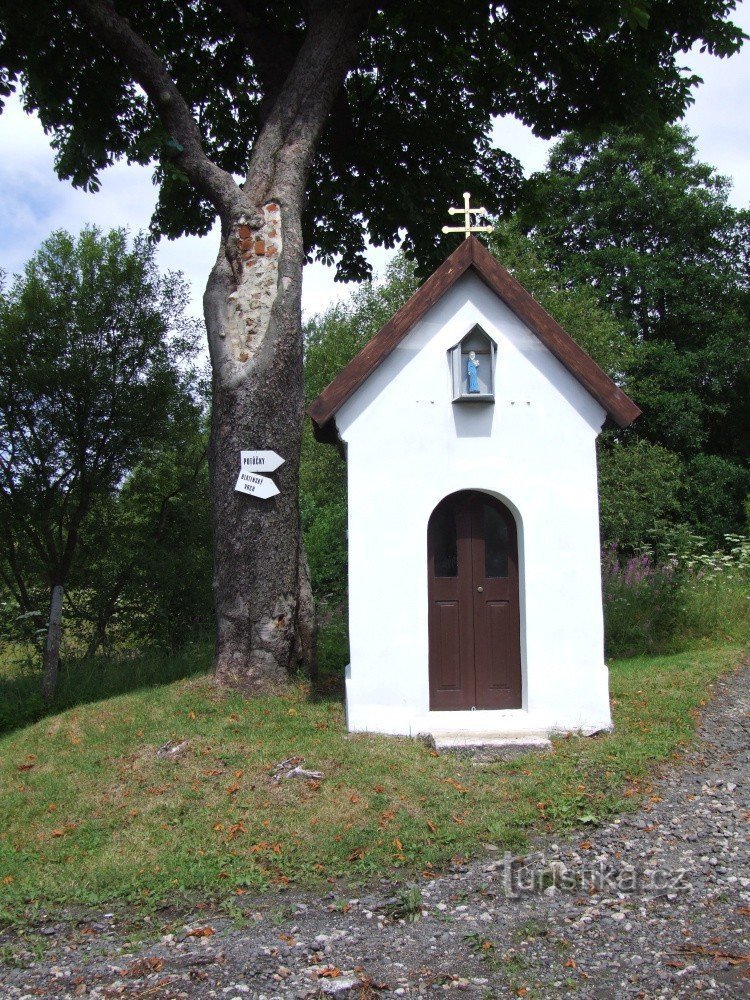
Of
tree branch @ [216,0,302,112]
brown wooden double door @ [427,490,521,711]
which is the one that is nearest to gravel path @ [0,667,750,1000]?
brown wooden double door @ [427,490,521,711]

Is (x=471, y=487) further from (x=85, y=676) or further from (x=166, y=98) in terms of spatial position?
(x=85, y=676)

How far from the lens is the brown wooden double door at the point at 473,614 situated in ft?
26.1

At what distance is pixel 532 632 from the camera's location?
775 cm

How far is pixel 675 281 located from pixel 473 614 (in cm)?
2106

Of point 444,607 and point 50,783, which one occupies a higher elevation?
point 444,607

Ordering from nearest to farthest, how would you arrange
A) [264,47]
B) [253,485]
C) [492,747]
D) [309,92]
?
[492,747] → [253,485] → [309,92] → [264,47]

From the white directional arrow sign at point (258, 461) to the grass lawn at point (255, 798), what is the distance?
91.8 inches

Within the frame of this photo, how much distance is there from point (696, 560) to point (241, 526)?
9.10 meters

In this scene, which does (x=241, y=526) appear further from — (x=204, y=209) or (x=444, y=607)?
(x=204, y=209)

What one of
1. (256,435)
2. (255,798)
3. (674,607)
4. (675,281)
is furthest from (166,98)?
(675,281)

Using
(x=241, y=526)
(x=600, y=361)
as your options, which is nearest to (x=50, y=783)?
(x=241, y=526)

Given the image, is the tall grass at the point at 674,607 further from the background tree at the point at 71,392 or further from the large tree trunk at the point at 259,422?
the background tree at the point at 71,392

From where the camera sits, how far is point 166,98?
9.44 metres

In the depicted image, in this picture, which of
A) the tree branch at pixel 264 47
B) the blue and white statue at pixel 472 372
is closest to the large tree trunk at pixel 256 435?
the blue and white statue at pixel 472 372
